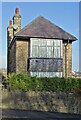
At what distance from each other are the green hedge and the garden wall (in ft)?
4.58

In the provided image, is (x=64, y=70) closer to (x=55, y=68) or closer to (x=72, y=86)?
(x=55, y=68)

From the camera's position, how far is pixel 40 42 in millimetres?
25703

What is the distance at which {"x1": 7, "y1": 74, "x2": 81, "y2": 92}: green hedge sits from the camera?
792 inches

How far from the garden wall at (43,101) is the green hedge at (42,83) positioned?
1.40 meters

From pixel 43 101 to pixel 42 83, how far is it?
2990mm

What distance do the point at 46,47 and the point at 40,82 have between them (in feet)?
18.8

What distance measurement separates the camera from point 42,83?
20688mm

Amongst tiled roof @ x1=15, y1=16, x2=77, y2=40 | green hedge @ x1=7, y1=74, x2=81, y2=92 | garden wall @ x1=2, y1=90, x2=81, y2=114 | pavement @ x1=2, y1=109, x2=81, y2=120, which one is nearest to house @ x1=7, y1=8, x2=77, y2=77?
tiled roof @ x1=15, y1=16, x2=77, y2=40

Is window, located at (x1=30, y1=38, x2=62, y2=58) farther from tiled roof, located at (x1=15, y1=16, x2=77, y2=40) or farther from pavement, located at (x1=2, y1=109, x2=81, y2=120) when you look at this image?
pavement, located at (x1=2, y1=109, x2=81, y2=120)

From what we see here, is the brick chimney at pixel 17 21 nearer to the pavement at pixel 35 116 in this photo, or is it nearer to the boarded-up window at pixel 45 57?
the boarded-up window at pixel 45 57

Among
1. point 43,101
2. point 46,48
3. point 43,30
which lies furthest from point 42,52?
point 43,101

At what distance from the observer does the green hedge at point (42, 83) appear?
20.1 meters

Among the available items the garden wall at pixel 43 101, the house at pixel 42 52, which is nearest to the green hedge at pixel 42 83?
the garden wall at pixel 43 101

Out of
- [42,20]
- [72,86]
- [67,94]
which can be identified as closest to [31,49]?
[42,20]
